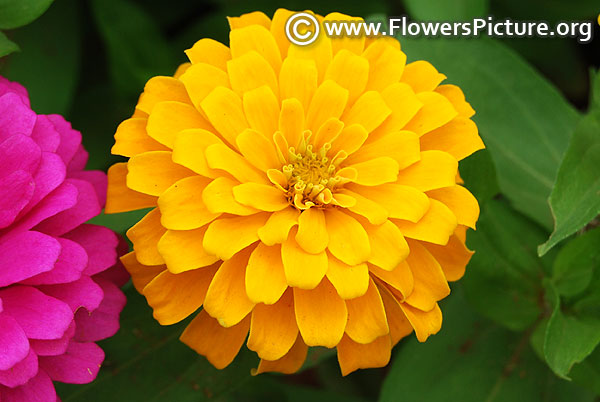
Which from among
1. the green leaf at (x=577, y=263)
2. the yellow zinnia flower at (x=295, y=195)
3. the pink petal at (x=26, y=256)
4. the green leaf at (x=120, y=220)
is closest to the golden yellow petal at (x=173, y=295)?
the yellow zinnia flower at (x=295, y=195)

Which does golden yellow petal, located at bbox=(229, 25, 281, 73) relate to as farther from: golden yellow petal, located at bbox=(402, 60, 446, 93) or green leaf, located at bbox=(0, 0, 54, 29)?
green leaf, located at bbox=(0, 0, 54, 29)

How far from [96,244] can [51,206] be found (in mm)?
76

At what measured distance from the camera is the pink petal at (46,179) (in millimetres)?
712

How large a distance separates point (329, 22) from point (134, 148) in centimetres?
27

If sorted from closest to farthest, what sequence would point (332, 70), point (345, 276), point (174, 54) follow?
point (345, 276), point (332, 70), point (174, 54)

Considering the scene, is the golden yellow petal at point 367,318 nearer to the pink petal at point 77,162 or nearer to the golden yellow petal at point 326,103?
the golden yellow petal at point 326,103

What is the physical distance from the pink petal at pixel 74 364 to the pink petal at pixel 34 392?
0.02m

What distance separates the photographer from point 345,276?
682mm

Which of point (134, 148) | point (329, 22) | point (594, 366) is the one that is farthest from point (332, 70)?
point (594, 366)

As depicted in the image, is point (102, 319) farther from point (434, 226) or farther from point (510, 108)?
point (510, 108)

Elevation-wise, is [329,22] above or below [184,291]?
above

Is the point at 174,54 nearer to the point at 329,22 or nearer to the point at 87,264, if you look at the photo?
the point at 329,22

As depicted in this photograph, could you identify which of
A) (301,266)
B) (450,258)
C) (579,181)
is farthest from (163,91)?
(579,181)

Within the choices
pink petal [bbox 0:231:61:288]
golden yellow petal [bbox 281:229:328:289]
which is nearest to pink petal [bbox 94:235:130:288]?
pink petal [bbox 0:231:61:288]
